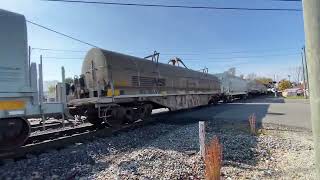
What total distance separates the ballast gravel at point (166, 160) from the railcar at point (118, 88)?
2371mm

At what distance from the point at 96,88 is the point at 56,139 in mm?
3563

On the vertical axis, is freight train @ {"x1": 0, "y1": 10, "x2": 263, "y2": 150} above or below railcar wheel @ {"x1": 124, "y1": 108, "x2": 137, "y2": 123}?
above

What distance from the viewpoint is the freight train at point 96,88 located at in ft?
23.7

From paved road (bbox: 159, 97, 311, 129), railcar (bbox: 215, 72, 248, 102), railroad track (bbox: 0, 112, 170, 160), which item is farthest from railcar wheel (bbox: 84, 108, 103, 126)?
railcar (bbox: 215, 72, 248, 102)

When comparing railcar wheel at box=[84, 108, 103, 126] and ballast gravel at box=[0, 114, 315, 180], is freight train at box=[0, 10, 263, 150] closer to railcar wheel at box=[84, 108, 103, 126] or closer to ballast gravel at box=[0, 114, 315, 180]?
railcar wheel at box=[84, 108, 103, 126]

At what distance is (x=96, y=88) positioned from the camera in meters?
12.7

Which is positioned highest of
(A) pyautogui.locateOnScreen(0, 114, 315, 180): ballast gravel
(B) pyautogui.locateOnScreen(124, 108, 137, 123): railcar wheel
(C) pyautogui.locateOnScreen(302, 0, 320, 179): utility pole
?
(C) pyautogui.locateOnScreen(302, 0, 320, 179): utility pole

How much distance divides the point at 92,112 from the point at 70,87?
1.94 metres

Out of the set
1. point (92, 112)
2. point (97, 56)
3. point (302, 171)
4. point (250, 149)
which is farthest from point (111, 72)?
point (302, 171)

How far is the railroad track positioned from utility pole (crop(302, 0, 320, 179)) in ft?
23.4

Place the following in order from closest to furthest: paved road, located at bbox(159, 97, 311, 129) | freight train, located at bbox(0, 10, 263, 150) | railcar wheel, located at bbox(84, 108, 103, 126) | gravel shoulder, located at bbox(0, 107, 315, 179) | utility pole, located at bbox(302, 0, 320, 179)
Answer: utility pole, located at bbox(302, 0, 320, 179)
gravel shoulder, located at bbox(0, 107, 315, 179)
freight train, located at bbox(0, 10, 263, 150)
railcar wheel, located at bbox(84, 108, 103, 126)
paved road, located at bbox(159, 97, 311, 129)

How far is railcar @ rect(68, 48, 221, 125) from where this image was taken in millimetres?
12266

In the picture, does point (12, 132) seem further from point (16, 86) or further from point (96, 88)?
point (96, 88)

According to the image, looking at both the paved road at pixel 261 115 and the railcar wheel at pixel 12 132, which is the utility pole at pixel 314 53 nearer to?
the railcar wheel at pixel 12 132
